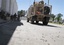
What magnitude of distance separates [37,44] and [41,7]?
79.7 ft

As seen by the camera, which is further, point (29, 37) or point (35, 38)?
point (29, 37)

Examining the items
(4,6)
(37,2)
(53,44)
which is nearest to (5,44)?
(53,44)

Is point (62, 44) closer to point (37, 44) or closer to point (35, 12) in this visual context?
point (37, 44)

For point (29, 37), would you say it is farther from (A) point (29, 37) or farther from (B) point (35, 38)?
(B) point (35, 38)

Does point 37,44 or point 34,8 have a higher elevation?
point 34,8

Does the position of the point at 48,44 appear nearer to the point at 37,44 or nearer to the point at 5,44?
the point at 37,44

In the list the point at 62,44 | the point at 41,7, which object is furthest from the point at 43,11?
the point at 62,44

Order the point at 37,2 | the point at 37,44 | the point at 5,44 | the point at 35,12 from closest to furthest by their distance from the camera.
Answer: the point at 5,44
the point at 37,44
the point at 35,12
the point at 37,2

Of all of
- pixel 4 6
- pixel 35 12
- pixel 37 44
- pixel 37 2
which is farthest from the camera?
pixel 4 6

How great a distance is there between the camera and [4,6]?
4916cm

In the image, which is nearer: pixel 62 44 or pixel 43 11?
pixel 62 44

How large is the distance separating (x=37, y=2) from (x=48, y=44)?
85.0ft

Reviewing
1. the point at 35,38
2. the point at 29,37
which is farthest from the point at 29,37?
the point at 35,38

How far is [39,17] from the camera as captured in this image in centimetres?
3222
